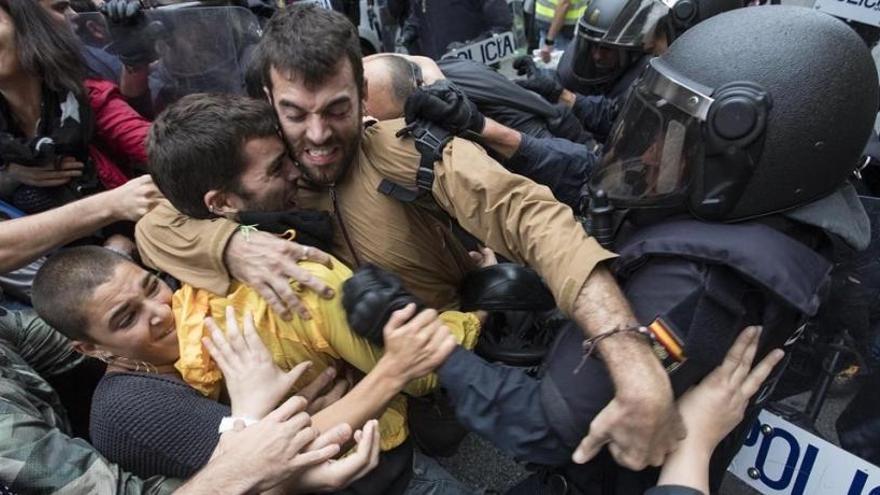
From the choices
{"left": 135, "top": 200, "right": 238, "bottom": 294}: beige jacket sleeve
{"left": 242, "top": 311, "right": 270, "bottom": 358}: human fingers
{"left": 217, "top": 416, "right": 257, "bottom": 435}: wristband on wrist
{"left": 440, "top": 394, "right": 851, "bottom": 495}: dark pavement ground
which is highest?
{"left": 135, "top": 200, "right": 238, "bottom": 294}: beige jacket sleeve

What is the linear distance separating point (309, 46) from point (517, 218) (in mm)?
744

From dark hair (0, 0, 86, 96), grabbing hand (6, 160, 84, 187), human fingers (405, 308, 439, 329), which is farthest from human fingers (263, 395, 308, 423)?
dark hair (0, 0, 86, 96)

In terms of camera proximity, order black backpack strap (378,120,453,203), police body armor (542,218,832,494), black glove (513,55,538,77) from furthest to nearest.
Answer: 1. black glove (513,55,538,77)
2. black backpack strap (378,120,453,203)
3. police body armor (542,218,832,494)

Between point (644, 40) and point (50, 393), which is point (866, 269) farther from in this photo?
point (50, 393)

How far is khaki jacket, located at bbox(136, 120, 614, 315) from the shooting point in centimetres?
145

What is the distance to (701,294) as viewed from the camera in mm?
1178

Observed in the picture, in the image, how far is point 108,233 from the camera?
2553 millimetres

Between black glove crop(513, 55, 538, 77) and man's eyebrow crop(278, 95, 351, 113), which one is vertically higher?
man's eyebrow crop(278, 95, 351, 113)

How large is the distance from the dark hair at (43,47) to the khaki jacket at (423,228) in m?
0.91

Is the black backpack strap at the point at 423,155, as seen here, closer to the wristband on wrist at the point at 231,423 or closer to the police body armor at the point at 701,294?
the police body armor at the point at 701,294

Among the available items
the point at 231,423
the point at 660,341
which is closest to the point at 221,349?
the point at 231,423

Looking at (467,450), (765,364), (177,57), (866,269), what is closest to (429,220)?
(765,364)

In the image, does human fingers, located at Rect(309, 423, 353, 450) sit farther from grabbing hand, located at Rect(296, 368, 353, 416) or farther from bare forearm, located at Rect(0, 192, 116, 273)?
bare forearm, located at Rect(0, 192, 116, 273)

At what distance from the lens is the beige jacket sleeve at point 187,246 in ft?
5.43
